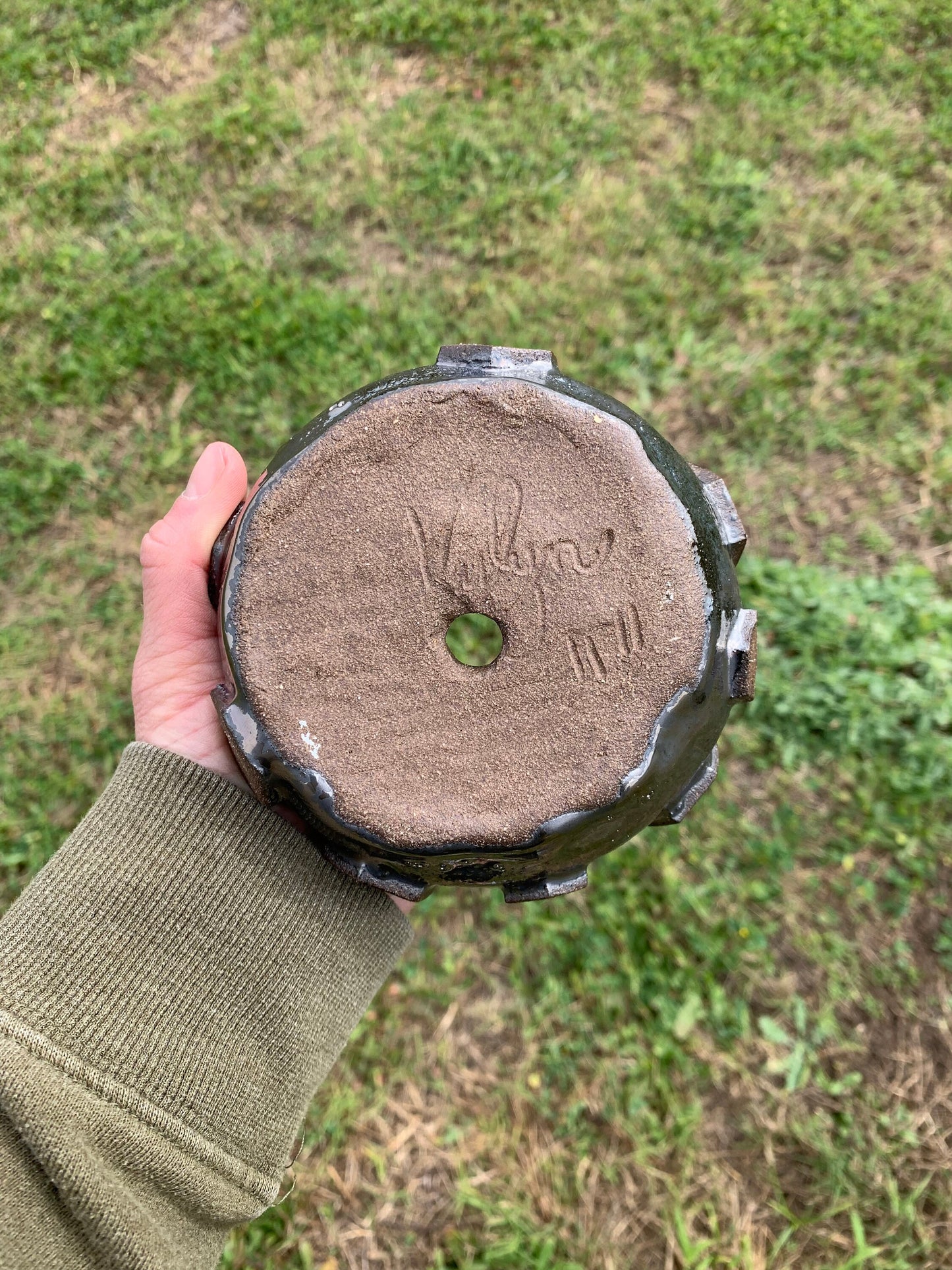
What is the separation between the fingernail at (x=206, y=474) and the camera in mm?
2010

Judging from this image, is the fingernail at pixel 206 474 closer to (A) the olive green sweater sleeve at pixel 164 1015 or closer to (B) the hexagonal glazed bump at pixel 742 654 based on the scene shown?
(A) the olive green sweater sleeve at pixel 164 1015

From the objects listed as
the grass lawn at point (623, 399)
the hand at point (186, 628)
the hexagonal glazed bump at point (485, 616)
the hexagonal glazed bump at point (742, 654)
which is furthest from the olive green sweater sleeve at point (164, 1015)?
the grass lawn at point (623, 399)

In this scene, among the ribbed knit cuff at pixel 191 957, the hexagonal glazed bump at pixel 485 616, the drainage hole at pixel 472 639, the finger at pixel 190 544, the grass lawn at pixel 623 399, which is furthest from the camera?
the drainage hole at pixel 472 639

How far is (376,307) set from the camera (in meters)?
3.03

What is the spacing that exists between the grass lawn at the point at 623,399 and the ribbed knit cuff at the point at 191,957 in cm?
→ 98

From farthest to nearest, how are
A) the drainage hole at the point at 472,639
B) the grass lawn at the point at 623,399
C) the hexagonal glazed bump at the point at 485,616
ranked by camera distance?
the drainage hole at the point at 472,639, the grass lawn at the point at 623,399, the hexagonal glazed bump at the point at 485,616

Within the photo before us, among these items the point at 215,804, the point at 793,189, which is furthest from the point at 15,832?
the point at 793,189

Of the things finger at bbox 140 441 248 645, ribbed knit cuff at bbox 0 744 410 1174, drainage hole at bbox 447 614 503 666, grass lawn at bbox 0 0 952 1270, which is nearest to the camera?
ribbed knit cuff at bbox 0 744 410 1174

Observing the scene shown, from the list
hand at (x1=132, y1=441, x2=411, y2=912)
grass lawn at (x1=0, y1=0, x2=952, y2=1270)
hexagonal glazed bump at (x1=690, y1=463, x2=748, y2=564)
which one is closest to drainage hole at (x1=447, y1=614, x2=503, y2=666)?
grass lawn at (x1=0, y1=0, x2=952, y2=1270)

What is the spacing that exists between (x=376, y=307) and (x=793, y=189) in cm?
153

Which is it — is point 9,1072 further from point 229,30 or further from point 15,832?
point 229,30

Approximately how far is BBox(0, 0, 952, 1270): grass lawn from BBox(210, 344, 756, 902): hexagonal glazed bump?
1358 mm

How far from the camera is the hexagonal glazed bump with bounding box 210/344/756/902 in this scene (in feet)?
4.82

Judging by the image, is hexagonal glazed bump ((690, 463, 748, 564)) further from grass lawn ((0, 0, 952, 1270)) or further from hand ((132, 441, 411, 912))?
grass lawn ((0, 0, 952, 1270))
